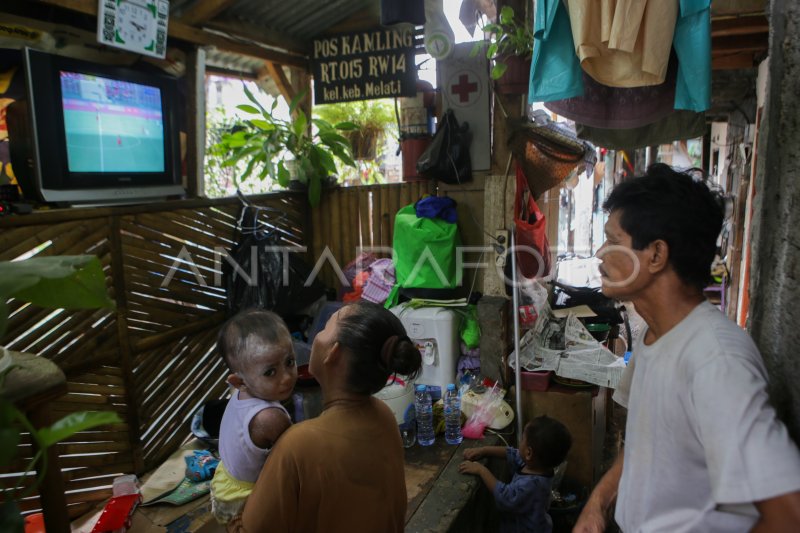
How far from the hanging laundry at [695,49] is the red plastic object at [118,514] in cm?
339

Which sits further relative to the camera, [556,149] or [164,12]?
[556,149]

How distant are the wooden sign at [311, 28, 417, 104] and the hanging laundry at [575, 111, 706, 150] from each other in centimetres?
225

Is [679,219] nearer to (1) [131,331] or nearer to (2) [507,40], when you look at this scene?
(2) [507,40]

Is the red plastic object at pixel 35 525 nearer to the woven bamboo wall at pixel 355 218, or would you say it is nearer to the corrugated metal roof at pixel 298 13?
the woven bamboo wall at pixel 355 218

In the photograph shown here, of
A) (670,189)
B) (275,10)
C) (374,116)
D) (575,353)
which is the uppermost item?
(275,10)

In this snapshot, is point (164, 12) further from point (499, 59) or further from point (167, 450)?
point (167, 450)

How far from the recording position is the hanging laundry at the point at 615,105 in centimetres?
253

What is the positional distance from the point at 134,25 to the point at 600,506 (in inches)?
153

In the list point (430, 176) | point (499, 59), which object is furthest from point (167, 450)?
point (499, 59)

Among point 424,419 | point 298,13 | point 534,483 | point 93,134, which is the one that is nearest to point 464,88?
point 298,13

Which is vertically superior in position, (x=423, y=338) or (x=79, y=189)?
(x=79, y=189)

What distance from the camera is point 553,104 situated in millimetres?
2664

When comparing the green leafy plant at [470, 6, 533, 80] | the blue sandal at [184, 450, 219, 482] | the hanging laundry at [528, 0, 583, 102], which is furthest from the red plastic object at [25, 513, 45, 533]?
the green leafy plant at [470, 6, 533, 80]

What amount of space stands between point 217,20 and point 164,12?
835 mm
